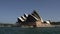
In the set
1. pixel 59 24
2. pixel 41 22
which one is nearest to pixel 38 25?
pixel 41 22

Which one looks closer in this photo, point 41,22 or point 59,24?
point 41,22

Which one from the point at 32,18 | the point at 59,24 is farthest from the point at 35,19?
the point at 59,24

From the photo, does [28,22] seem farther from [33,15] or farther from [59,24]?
[59,24]

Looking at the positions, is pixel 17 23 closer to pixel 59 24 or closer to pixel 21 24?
pixel 21 24

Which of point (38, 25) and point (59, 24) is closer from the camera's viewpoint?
point (38, 25)

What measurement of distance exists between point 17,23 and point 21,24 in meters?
1.22

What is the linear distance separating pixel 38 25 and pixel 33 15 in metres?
3.22

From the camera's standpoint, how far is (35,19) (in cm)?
8906

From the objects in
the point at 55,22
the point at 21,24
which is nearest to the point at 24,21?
the point at 21,24

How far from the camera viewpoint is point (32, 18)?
3484 inches

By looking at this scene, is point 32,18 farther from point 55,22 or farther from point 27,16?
point 55,22

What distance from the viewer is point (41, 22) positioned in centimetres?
8844

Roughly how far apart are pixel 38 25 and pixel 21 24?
17.2 ft

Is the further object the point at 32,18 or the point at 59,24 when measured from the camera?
the point at 59,24
